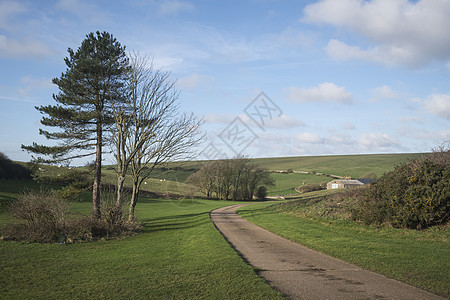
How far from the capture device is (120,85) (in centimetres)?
2419

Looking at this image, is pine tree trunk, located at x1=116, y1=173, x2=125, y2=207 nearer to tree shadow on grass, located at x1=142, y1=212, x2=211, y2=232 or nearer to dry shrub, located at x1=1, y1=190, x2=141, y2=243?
dry shrub, located at x1=1, y1=190, x2=141, y2=243

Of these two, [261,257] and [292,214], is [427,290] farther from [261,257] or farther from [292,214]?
[292,214]

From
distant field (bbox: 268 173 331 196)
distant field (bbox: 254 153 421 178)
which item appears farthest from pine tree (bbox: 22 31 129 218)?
distant field (bbox: 254 153 421 178)

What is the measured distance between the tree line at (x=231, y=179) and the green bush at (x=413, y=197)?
153ft

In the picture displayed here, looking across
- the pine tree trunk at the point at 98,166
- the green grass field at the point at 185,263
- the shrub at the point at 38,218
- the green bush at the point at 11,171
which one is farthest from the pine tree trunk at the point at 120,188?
the green bush at the point at 11,171

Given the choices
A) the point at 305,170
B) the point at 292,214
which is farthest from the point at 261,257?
the point at 305,170

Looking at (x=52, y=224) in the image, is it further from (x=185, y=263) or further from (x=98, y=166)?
(x=98, y=166)

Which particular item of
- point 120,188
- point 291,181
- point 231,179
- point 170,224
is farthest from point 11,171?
point 291,181

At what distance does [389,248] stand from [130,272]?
26.8 feet

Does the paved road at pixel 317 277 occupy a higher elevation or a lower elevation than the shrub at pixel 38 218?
lower

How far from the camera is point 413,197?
1442 centimetres

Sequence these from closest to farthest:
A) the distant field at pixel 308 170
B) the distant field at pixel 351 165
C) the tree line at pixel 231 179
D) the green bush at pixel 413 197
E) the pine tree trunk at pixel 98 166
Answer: the green bush at pixel 413 197, the pine tree trunk at pixel 98 166, the tree line at pixel 231 179, the distant field at pixel 308 170, the distant field at pixel 351 165

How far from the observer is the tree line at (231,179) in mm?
63656

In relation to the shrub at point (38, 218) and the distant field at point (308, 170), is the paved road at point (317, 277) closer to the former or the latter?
the shrub at point (38, 218)
